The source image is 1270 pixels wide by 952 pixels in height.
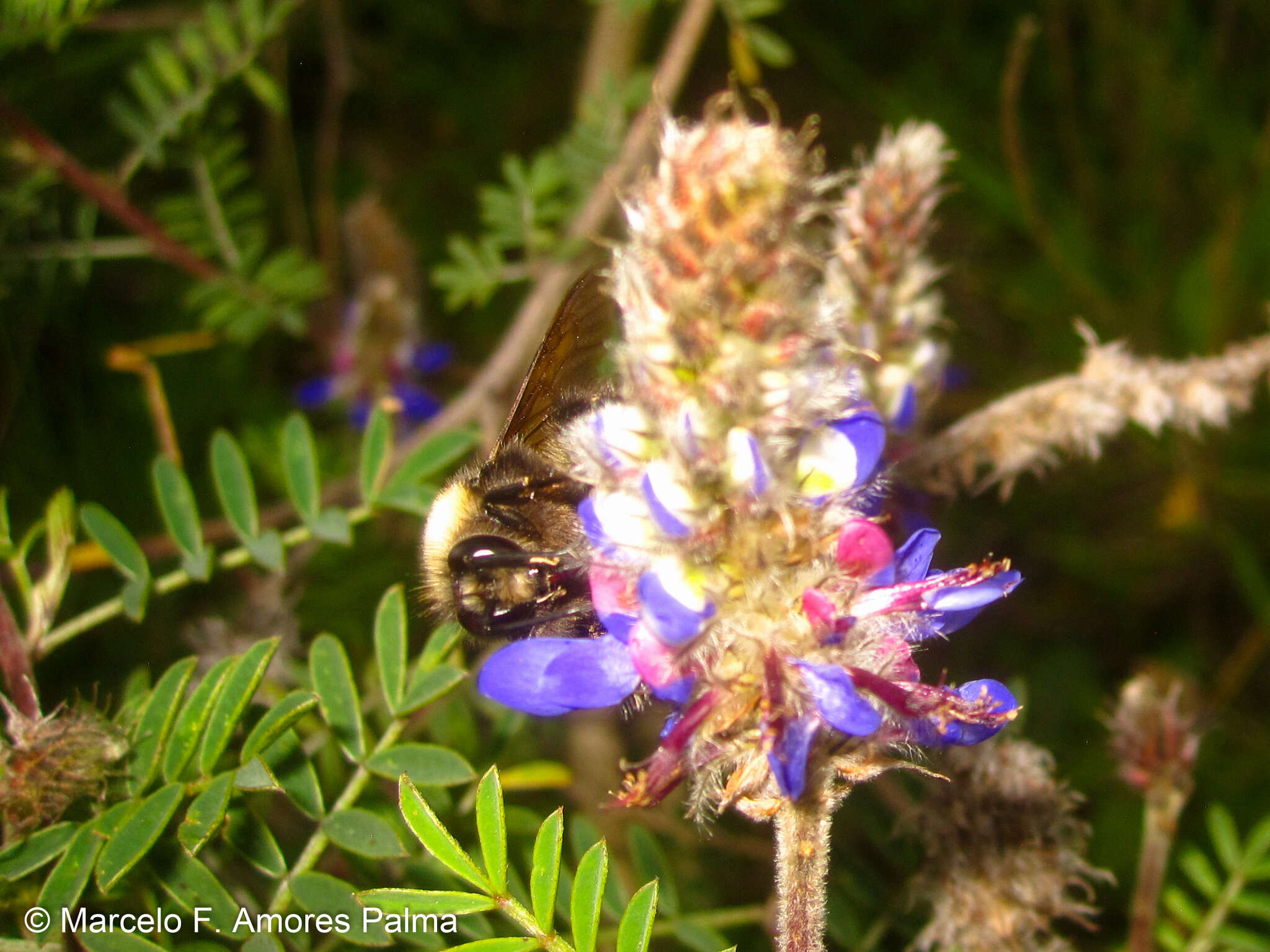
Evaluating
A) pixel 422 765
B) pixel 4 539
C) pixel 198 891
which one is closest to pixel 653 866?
pixel 422 765

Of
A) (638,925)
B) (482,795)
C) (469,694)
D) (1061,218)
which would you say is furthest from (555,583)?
(1061,218)

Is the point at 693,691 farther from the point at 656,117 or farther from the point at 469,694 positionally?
the point at 469,694

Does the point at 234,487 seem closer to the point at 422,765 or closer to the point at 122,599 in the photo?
the point at 122,599

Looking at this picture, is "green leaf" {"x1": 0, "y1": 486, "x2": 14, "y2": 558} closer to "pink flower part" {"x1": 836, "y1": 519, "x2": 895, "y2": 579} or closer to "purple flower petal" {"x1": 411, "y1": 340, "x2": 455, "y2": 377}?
"pink flower part" {"x1": 836, "y1": 519, "x2": 895, "y2": 579}

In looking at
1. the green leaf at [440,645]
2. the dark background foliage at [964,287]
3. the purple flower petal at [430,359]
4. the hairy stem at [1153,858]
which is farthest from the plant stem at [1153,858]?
the purple flower petal at [430,359]

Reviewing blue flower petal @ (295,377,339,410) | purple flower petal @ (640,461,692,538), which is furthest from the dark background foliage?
purple flower petal @ (640,461,692,538)
